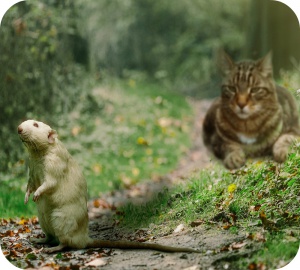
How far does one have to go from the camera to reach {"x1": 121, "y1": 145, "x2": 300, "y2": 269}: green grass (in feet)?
A: 12.3

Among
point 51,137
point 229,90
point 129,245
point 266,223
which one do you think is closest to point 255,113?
point 229,90

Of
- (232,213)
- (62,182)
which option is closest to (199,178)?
(232,213)

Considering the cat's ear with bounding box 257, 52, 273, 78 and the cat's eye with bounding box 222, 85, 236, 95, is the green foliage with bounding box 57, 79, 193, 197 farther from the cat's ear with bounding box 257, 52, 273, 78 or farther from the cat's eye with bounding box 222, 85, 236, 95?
the cat's ear with bounding box 257, 52, 273, 78

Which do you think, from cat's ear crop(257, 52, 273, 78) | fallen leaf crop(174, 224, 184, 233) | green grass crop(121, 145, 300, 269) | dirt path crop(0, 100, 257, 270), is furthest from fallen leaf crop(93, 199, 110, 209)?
cat's ear crop(257, 52, 273, 78)

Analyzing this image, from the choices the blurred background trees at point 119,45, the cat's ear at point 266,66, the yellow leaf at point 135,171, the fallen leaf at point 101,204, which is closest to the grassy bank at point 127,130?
the yellow leaf at point 135,171

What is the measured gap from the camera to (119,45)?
17.2 feet

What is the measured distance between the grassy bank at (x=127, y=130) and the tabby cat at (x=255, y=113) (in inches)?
30.4

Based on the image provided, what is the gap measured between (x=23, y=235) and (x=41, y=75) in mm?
1580

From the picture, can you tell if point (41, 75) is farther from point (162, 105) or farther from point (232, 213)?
point (232, 213)

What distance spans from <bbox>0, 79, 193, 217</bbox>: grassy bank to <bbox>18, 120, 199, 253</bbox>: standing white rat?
0.98m

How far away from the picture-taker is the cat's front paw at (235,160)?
14.4 ft

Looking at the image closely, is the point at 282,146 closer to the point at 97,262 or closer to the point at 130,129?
the point at 97,262

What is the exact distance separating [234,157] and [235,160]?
24mm

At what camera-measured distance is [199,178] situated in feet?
14.4
